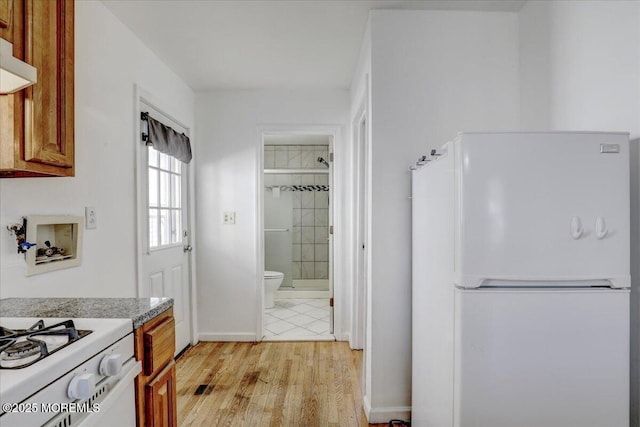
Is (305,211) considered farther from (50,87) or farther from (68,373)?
(68,373)

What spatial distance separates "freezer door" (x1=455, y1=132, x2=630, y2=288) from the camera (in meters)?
1.26

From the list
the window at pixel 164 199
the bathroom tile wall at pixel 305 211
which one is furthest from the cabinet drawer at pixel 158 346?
the bathroom tile wall at pixel 305 211

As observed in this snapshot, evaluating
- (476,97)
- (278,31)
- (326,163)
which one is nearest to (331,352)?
(476,97)

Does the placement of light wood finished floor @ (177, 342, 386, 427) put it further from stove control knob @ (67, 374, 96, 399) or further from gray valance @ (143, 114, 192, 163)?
gray valance @ (143, 114, 192, 163)

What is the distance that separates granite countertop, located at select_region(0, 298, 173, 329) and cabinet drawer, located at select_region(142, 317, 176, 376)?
51 mm

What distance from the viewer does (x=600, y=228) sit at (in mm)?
1258

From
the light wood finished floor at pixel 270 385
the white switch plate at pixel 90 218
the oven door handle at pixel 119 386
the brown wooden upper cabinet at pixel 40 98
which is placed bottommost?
the light wood finished floor at pixel 270 385

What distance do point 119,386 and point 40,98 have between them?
99cm

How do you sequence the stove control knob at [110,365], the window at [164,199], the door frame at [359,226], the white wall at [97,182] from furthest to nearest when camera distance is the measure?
the door frame at [359,226] < the window at [164,199] < the white wall at [97,182] < the stove control knob at [110,365]

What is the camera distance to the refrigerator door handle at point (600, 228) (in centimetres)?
126

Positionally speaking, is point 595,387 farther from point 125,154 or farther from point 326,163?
point 326,163

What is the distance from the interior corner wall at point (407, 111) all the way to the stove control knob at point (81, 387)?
151cm

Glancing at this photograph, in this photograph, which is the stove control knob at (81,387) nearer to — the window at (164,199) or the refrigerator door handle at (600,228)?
the refrigerator door handle at (600,228)

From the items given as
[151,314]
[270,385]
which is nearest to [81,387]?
[151,314]
